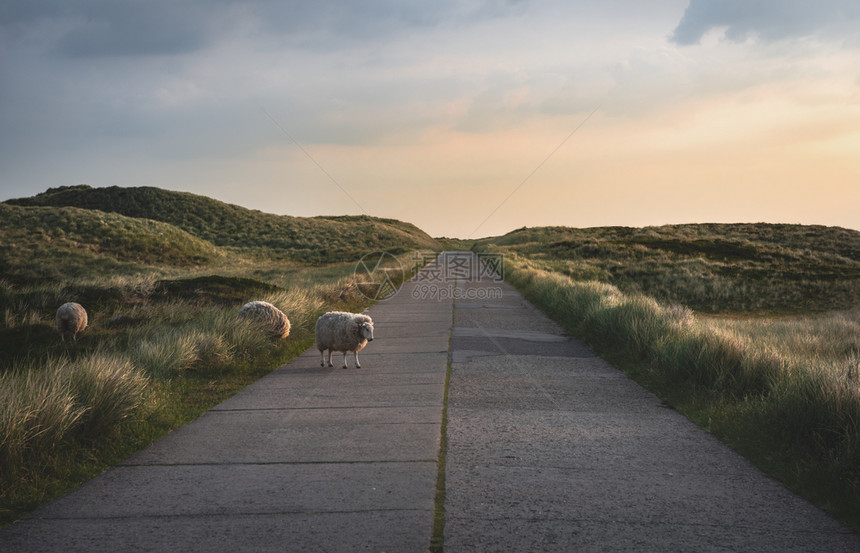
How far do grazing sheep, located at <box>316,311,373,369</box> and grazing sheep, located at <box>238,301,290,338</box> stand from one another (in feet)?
7.98

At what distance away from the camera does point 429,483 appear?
4.78m

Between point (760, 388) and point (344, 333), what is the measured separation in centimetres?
646

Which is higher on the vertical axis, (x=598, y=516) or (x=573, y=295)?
(x=573, y=295)

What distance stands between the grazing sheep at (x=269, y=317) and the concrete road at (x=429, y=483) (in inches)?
152

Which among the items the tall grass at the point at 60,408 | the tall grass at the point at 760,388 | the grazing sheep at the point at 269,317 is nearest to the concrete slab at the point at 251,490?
the tall grass at the point at 60,408

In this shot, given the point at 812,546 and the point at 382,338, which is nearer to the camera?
the point at 812,546

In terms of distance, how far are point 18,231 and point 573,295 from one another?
52544 mm

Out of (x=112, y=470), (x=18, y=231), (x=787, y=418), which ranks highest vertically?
(x=18, y=231)

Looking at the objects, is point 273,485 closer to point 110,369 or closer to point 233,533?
point 233,533

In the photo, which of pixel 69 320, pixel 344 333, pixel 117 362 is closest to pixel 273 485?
pixel 117 362

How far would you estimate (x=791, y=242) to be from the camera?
230 feet

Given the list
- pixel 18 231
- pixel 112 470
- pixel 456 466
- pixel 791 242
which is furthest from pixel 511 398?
pixel 791 242

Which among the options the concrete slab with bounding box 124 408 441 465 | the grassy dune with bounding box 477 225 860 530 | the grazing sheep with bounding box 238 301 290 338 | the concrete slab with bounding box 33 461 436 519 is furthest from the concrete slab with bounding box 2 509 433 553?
the grazing sheep with bounding box 238 301 290 338

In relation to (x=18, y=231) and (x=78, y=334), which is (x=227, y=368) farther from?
(x=18, y=231)
